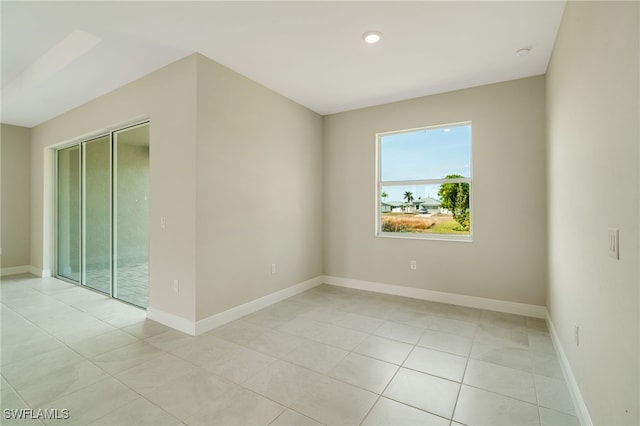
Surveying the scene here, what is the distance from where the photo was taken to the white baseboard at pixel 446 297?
337 centimetres

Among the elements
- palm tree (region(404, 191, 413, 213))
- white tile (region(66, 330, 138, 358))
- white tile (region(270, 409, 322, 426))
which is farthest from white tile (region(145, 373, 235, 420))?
palm tree (region(404, 191, 413, 213))

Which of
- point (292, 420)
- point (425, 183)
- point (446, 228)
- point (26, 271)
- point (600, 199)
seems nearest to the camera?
point (600, 199)

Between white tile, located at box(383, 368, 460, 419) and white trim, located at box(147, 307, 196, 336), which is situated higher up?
white trim, located at box(147, 307, 196, 336)

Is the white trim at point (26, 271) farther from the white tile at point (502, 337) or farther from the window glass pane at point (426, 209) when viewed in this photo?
the white tile at point (502, 337)

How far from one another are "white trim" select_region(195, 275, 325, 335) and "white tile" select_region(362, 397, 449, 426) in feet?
6.07

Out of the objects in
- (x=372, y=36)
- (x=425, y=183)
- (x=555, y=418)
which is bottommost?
(x=555, y=418)

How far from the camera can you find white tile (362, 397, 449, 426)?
66.5 inches

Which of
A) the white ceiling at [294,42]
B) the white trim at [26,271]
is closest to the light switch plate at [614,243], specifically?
the white ceiling at [294,42]

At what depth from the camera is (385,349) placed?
8.51 feet

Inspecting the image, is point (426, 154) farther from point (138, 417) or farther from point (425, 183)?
point (138, 417)

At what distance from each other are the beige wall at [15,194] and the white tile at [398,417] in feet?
22.4

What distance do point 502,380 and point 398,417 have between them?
93 cm

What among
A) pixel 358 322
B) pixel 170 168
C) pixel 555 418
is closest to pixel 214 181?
pixel 170 168

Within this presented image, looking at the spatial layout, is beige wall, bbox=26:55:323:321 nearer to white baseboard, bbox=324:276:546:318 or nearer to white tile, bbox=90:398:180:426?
white baseboard, bbox=324:276:546:318
